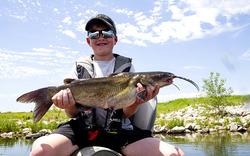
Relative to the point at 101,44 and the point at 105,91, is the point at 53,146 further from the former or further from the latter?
the point at 101,44

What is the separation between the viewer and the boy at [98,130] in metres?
3.56

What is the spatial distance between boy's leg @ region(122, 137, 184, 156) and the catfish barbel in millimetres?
683

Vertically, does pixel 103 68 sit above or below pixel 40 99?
above

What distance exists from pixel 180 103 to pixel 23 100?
30705 mm

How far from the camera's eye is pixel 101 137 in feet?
12.6

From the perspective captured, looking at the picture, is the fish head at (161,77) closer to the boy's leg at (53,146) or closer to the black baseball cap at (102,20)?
the black baseball cap at (102,20)

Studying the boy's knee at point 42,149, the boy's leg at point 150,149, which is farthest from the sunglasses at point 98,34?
the boy's knee at point 42,149

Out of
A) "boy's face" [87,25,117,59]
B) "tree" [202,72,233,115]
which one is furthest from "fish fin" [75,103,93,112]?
"tree" [202,72,233,115]

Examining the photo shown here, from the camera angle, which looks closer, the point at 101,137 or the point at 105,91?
the point at 105,91

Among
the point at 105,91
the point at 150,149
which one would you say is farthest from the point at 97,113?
the point at 150,149

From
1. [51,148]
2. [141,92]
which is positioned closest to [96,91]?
[141,92]

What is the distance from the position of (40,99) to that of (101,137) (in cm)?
118

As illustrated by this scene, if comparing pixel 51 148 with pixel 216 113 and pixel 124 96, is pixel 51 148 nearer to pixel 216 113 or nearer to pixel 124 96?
pixel 124 96

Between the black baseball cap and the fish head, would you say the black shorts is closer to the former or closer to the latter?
the fish head
